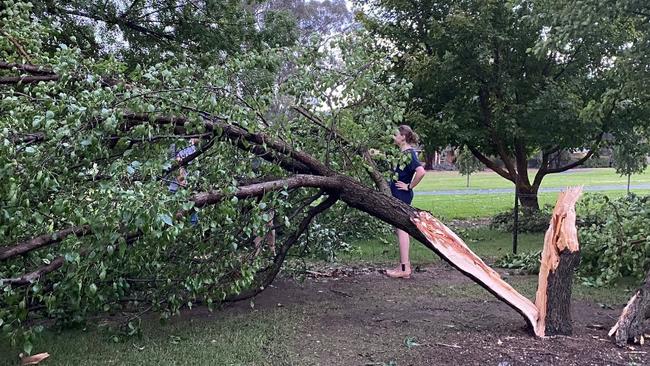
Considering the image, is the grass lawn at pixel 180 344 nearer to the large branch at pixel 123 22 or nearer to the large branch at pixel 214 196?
the large branch at pixel 214 196

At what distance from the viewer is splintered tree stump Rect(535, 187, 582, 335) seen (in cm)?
388

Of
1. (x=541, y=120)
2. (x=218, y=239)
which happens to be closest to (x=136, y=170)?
(x=218, y=239)

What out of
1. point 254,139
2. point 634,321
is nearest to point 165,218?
point 254,139

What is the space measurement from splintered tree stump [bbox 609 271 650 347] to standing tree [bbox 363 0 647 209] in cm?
509

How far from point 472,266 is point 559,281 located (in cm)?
56

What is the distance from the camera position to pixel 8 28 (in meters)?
4.15

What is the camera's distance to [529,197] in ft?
34.2

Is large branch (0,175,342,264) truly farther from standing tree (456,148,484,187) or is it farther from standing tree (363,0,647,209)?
standing tree (456,148,484,187)

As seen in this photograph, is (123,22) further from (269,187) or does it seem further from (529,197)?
(529,197)

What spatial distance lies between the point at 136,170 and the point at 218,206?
52cm

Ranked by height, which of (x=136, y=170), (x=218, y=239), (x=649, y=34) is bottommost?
(x=218, y=239)

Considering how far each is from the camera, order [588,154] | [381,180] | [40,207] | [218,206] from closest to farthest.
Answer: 1. [40,207]
2. [218,206]
3. [381,180]
4. [588,154]

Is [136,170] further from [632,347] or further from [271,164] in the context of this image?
[632,347]

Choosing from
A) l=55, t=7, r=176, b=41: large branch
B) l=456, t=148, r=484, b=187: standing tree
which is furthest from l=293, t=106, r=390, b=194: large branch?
l=456, t=148, r=484, b=187: standing tree
